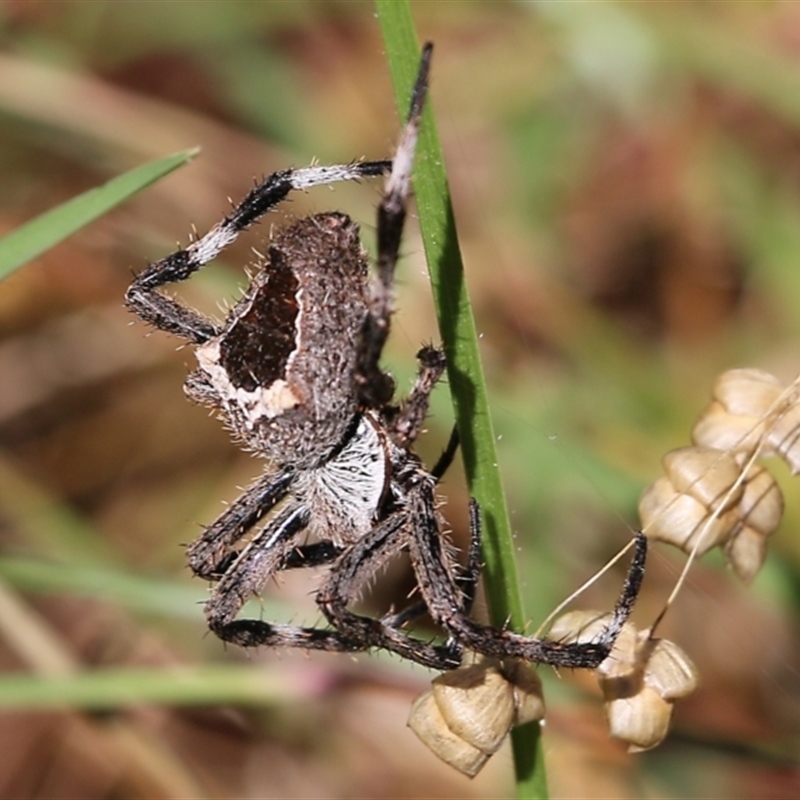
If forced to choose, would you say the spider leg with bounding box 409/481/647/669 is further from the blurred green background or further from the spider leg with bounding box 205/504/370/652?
the blurred green background

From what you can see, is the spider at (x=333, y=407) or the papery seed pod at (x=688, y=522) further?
the spider at (x=333, y=407)

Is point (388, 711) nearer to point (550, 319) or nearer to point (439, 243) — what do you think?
point (550, 319)

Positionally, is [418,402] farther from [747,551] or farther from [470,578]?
[747,551]

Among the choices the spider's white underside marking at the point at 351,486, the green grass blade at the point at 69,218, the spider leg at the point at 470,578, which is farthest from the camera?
the spider's white underside marking at the point at 351,486

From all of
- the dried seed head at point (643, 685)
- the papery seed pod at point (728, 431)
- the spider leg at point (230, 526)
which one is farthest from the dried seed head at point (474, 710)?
the spider leg at point (230, 526)

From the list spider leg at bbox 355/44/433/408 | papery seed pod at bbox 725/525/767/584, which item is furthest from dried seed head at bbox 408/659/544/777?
spider leg at bbox 355/44/433/408

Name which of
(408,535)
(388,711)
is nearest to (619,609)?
(408,535)

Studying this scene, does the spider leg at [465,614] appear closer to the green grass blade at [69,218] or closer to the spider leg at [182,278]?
the spider leg at [182,278]

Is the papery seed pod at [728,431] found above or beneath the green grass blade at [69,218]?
beneath
